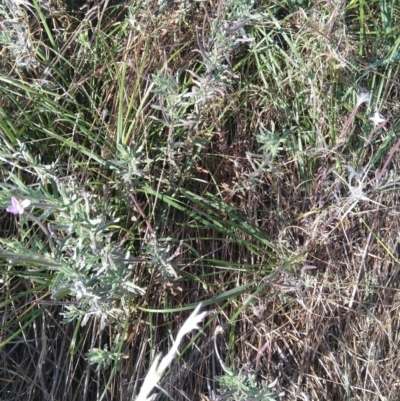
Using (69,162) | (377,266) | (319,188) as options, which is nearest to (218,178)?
(319,188)

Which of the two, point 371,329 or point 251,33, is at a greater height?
point 251,33

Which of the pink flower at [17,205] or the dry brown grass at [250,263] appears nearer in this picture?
the pink flower at [17,205]

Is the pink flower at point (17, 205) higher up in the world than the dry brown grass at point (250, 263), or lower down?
higher up

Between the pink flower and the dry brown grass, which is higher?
the pink flower

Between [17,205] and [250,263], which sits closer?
[17,205]

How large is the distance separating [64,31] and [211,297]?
33.4 inches

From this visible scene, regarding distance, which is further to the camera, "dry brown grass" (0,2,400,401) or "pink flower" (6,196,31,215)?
"dry brown grass" (0,2,400,401)

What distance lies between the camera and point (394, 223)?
1.54 meters

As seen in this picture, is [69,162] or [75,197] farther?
[69,162]

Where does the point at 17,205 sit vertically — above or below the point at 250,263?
above

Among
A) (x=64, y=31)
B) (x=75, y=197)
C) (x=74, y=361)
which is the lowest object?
(x=74, y=361)

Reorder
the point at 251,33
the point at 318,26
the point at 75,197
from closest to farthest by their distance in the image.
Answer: the point at 75,197 < the point at 318,26 < the point at 251,33

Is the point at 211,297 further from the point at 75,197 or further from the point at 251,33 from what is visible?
the point at 251,33

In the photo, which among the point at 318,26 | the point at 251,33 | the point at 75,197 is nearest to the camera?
the point at 75,197
